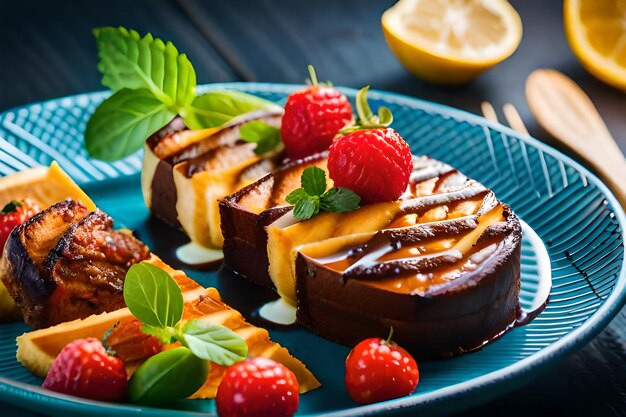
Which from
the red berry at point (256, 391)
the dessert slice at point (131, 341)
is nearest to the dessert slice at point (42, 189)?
the dessert slice at point (131, 341)

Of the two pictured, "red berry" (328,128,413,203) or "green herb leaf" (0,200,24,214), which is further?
"green herb leaf" (0,200,24,214)

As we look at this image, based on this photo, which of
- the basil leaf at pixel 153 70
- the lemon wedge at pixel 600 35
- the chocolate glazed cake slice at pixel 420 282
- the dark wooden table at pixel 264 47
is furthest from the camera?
the dark wooden table at pixel 264 47

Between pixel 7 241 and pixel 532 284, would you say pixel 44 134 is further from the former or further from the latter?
pixel 532 284

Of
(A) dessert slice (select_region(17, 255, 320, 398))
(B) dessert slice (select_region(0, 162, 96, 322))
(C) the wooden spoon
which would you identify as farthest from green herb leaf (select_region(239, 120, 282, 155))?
(C) the wooden spoon

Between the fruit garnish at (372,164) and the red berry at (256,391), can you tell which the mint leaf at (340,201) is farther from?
the red berry at (256,391)

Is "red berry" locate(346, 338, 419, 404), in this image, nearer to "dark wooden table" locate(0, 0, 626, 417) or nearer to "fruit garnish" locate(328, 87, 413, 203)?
"fruit garnish" locate(328, 87, 413, 203)

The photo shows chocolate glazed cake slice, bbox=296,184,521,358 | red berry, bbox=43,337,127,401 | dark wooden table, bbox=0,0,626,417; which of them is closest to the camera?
red berry, bbox=43,337,127,401
